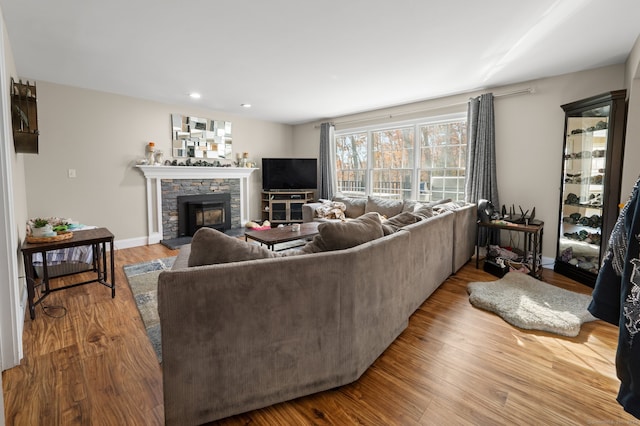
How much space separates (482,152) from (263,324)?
406 centimetres

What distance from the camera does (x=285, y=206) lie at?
6.57 m

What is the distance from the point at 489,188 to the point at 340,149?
317 cm

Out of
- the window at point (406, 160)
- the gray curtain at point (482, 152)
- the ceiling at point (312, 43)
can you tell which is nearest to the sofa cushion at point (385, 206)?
the window at point (406, 160)

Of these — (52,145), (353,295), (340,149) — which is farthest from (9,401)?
(340,149)

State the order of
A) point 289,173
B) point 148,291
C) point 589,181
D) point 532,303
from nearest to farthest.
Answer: point 532,303
point 148,291
point 589,181
point 289,173

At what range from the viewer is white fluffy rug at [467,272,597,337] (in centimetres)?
241

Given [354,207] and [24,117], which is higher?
[24,117]

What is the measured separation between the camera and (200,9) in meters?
2.34

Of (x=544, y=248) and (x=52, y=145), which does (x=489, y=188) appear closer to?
(x=544, y=248)

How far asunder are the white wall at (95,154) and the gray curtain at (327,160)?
2554 millimetres

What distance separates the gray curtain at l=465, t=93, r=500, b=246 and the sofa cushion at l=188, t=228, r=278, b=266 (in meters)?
3.82

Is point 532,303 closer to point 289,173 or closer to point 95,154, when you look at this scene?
point 289,173

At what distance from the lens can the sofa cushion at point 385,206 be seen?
16.3 ft

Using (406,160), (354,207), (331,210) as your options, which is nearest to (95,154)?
(331,210)
